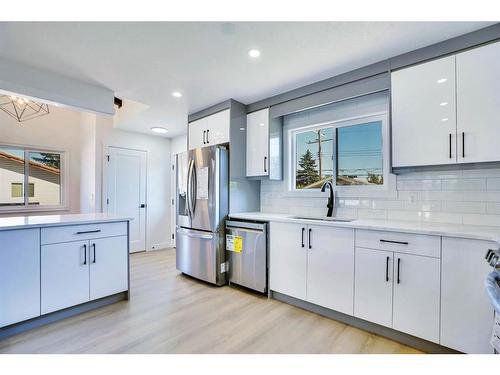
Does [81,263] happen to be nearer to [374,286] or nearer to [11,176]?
[374,286]

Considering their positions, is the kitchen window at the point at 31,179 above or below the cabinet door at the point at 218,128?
below

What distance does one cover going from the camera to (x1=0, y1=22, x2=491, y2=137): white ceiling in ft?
5.68

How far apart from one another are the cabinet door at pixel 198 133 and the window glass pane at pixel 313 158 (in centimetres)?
127

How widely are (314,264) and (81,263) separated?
7.18ft

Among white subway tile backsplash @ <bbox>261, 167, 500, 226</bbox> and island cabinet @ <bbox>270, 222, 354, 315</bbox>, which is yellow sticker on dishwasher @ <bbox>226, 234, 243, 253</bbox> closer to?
island cabinet @ <bbox>270, 222, 354, 315</bbox>

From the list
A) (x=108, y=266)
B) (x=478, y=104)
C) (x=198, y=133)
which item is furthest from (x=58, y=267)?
(x=478, y=104)

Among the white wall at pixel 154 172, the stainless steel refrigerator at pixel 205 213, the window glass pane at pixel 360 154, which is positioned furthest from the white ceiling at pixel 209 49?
the white wall at pixel 154 172

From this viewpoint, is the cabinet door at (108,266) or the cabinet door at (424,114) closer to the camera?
the cabinet door at (424,114)

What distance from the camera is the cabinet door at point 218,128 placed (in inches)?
123

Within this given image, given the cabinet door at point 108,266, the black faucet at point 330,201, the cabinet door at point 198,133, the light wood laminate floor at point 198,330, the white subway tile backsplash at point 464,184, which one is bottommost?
the light wood laminate floor at point 198,330

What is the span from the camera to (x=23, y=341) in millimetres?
1869

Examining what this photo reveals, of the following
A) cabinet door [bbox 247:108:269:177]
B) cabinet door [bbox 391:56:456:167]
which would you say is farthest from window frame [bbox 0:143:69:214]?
cabinet door [bbox 391:56:456:167]

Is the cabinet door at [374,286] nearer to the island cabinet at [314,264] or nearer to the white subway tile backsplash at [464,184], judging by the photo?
the island cabinet at [314,264]
